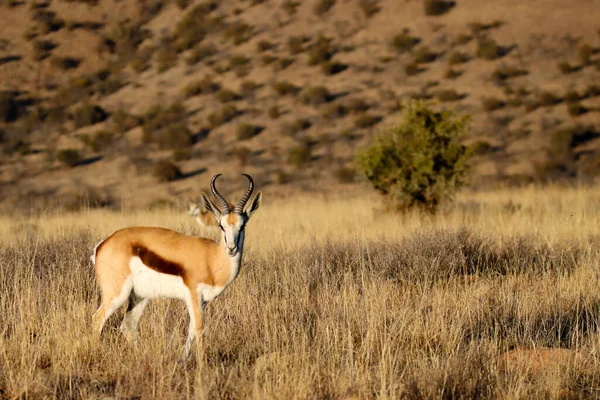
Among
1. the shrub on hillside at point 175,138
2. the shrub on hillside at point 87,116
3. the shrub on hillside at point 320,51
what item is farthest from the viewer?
the shrub on hillside at point 320,51

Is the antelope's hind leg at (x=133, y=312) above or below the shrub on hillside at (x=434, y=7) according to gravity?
below

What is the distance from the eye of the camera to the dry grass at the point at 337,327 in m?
4.71

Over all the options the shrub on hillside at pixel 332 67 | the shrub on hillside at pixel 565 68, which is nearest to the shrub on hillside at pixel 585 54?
the shrub on hillside at pixel 565 68

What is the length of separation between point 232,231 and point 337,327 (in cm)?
117

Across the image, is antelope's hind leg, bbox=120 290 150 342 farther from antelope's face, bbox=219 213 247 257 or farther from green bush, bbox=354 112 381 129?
green bush, bbox=354 112 381 129

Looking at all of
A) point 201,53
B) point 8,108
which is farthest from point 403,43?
point 8,108

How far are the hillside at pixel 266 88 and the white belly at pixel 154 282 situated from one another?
18164 millimetres

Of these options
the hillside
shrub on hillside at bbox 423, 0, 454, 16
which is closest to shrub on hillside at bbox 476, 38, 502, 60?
the hillside

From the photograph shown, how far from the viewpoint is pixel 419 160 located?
1492cm

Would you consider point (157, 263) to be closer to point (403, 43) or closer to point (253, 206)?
point (253, 206)

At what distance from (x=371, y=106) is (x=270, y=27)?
40.9ft

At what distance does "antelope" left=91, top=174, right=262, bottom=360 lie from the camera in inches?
217

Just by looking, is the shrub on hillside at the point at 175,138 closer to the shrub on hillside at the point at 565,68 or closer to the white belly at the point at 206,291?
the shrub on hillside at the point at 565,68

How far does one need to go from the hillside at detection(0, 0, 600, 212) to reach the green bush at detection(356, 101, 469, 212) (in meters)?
7.77
